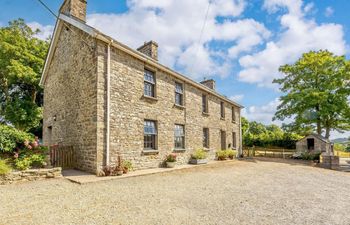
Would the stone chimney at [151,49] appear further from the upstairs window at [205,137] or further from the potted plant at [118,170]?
the potted plant at [118,170]

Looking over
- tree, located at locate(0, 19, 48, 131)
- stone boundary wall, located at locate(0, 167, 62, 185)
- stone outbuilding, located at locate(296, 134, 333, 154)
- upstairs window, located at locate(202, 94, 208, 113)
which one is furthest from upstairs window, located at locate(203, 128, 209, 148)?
tree, located at locate(0, 19, 48, 131)

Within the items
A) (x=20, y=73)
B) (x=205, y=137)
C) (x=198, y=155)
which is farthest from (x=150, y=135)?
(x=20, y=73)

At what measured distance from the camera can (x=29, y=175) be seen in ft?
22.7

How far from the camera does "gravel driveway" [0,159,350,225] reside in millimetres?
4027

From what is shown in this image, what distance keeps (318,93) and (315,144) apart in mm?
4784

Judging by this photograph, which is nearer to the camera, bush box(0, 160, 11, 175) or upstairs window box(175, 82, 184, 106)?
bush box(0, 160, 11, 175)

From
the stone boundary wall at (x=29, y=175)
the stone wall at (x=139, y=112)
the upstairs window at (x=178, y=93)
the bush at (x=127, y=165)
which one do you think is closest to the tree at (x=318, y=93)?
the stone wall at (x=139, y=112)

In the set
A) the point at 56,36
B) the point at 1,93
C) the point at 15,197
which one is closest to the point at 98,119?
the point at 15,197

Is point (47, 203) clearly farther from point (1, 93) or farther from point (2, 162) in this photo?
point (1, 93)

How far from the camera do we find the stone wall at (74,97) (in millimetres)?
8680

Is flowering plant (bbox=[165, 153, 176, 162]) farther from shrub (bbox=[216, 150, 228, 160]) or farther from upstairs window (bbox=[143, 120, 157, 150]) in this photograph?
shrub (bbox=[216, 150, 228, 160])

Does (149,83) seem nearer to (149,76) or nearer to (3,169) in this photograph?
(149,76)

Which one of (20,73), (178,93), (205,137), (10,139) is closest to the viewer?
(10,139)

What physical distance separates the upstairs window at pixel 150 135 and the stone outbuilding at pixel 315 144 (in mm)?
15456
